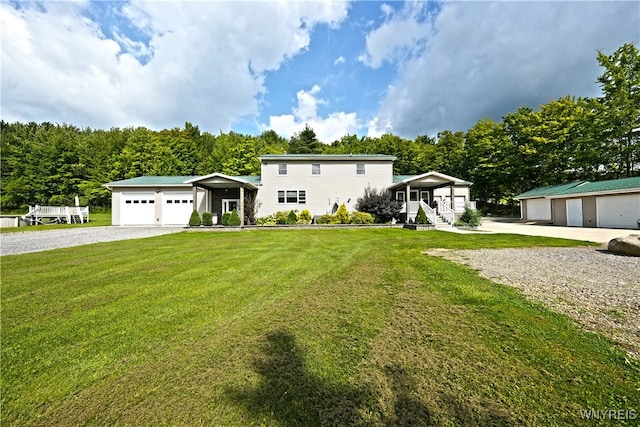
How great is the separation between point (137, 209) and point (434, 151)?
40343 millimetres

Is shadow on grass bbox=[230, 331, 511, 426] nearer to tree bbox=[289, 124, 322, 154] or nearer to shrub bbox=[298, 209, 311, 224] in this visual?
shrub bbox=[298, 209, 311, 224]

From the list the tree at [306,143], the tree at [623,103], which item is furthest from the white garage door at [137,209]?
the tree at [623,103]

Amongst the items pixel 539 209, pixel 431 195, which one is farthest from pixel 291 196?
pixel 539 209

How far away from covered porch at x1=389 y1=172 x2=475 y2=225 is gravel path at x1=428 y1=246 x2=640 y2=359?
10298 mm

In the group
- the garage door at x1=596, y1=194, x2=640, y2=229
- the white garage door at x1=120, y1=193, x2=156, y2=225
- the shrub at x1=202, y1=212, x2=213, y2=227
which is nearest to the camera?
the garage door at x1=596, y1=194, x2=640, y2=229

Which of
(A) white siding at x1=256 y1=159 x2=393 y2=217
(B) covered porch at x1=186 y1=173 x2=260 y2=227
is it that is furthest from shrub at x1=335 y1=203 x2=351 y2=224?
(B) covered porch at x1=186 y1=173 x2=260 y2=227

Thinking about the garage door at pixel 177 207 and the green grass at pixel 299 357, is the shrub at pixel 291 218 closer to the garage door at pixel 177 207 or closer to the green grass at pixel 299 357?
the garage door at pixel 177 207

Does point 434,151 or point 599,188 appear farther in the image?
point 434,151

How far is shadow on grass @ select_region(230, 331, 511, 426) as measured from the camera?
1884mm

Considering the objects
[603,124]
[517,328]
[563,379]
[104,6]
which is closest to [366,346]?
[563,379]

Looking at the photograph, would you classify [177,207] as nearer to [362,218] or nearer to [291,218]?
[291,218]

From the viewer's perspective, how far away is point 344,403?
2.05m

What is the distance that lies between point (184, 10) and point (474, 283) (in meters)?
15.0

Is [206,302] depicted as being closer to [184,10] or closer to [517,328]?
[517,328]
